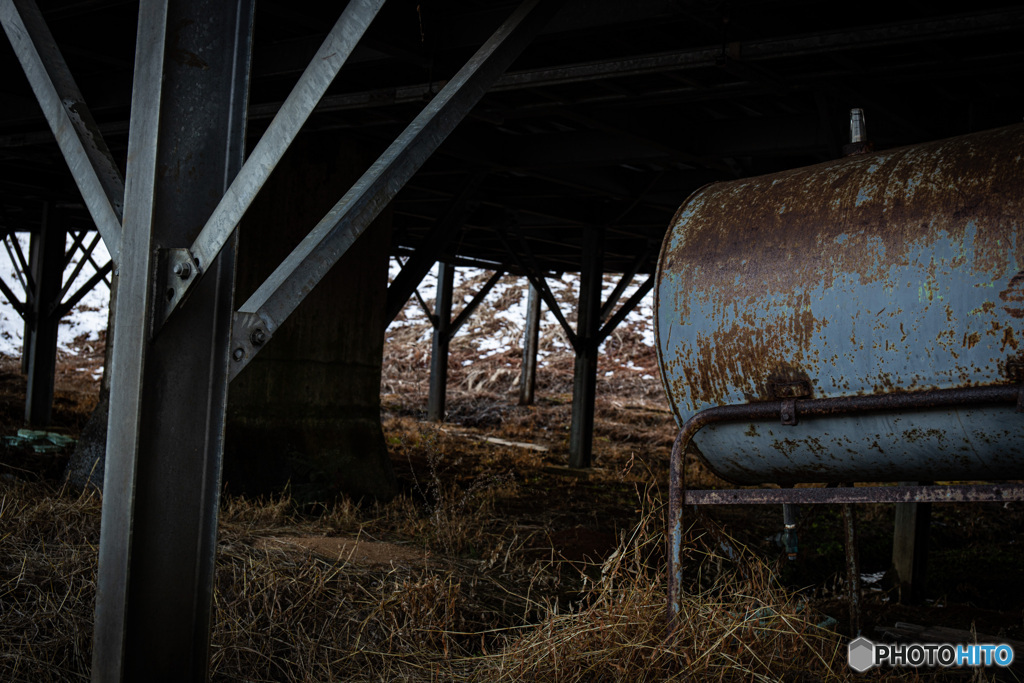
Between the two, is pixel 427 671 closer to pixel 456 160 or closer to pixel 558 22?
pixel 558 22

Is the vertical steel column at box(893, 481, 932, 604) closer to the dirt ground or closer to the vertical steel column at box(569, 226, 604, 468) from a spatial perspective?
the dirt ground

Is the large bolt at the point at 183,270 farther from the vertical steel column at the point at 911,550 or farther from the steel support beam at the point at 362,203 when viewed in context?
the vertical steel column at the point at 911,550

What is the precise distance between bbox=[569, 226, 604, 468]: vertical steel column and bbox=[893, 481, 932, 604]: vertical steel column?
5450 mm

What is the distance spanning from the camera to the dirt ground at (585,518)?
4.96m

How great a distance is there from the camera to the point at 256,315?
95.7 inches

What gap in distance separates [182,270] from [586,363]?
9.18 metres

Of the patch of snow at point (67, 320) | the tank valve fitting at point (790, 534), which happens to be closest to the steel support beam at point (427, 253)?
the tank valve fitting at point (790, 534)

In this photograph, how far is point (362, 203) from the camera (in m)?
2.55

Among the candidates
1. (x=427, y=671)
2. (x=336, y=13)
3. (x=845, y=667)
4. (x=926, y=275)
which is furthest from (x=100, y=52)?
(x=845, y=667)

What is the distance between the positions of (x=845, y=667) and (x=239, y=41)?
10.4 ft

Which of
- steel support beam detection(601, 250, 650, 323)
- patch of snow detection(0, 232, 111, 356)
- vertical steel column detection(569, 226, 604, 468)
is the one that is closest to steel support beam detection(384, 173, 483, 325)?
vertical steel column detection(569, 226, 604, 468)

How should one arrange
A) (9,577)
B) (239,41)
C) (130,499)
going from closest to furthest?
(130,499) → (239,41) → (9,577)

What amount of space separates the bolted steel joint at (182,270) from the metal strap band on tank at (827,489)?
188 cm

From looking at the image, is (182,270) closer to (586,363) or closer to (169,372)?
(169,372)
